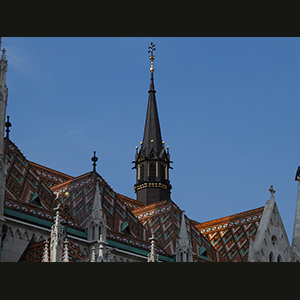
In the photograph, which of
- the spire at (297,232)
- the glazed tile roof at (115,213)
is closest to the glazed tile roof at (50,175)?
the glazed tile roof at (115,213)

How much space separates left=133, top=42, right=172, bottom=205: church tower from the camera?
1741 inches

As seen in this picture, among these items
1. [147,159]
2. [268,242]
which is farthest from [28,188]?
[147,159]

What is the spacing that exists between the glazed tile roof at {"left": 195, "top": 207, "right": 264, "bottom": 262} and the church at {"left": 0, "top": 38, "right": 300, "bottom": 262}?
54mm

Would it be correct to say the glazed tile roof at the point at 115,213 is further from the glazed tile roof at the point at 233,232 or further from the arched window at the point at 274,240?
the arched window at the point at 274,240

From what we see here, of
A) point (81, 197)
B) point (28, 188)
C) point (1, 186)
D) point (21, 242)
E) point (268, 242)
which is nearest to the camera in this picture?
point (1, 186)

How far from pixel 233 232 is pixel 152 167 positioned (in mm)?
8367

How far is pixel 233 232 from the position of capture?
126ft

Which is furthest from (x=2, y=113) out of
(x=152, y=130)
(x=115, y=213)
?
(x=152, y=130)

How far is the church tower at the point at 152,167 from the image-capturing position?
44.2 m

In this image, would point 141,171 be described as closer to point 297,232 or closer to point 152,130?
point 152,130
